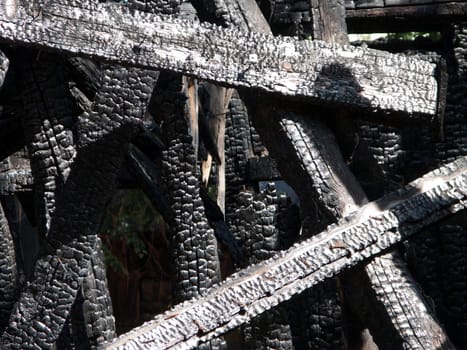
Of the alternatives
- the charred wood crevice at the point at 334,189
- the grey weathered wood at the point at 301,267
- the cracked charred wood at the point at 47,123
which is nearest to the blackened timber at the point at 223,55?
the charred wood crevice at the point at 334,189

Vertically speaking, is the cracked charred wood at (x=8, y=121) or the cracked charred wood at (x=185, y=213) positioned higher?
the cracked charred wood at (x=8, y=121)

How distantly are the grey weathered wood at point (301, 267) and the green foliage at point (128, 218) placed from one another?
6.71 meters

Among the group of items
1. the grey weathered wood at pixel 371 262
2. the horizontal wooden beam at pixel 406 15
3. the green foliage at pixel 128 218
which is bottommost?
the grey weathered wood at pixel 371 262

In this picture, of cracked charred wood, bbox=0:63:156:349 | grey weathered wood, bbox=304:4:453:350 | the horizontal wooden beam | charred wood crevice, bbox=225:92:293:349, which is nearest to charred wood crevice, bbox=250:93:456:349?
grey weathered wood, bbox=304:4:453:350

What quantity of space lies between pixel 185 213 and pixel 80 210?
0.55 m

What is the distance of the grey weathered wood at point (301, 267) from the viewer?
2607 mm

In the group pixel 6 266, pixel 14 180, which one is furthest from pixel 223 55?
pixel 14 180

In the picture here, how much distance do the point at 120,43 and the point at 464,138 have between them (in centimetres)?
151

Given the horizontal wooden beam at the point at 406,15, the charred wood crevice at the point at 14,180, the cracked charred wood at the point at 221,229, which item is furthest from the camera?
the charred wood crevice at the point at 14,180

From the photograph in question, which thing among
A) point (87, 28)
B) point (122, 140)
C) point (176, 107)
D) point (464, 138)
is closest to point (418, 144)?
point (464, 138)

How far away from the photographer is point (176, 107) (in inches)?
135

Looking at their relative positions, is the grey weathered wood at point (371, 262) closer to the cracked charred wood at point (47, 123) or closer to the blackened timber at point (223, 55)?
the blackened timber at point (223, 55)

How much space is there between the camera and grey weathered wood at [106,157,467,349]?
2607 mm

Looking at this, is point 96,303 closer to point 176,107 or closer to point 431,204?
point 176,107
